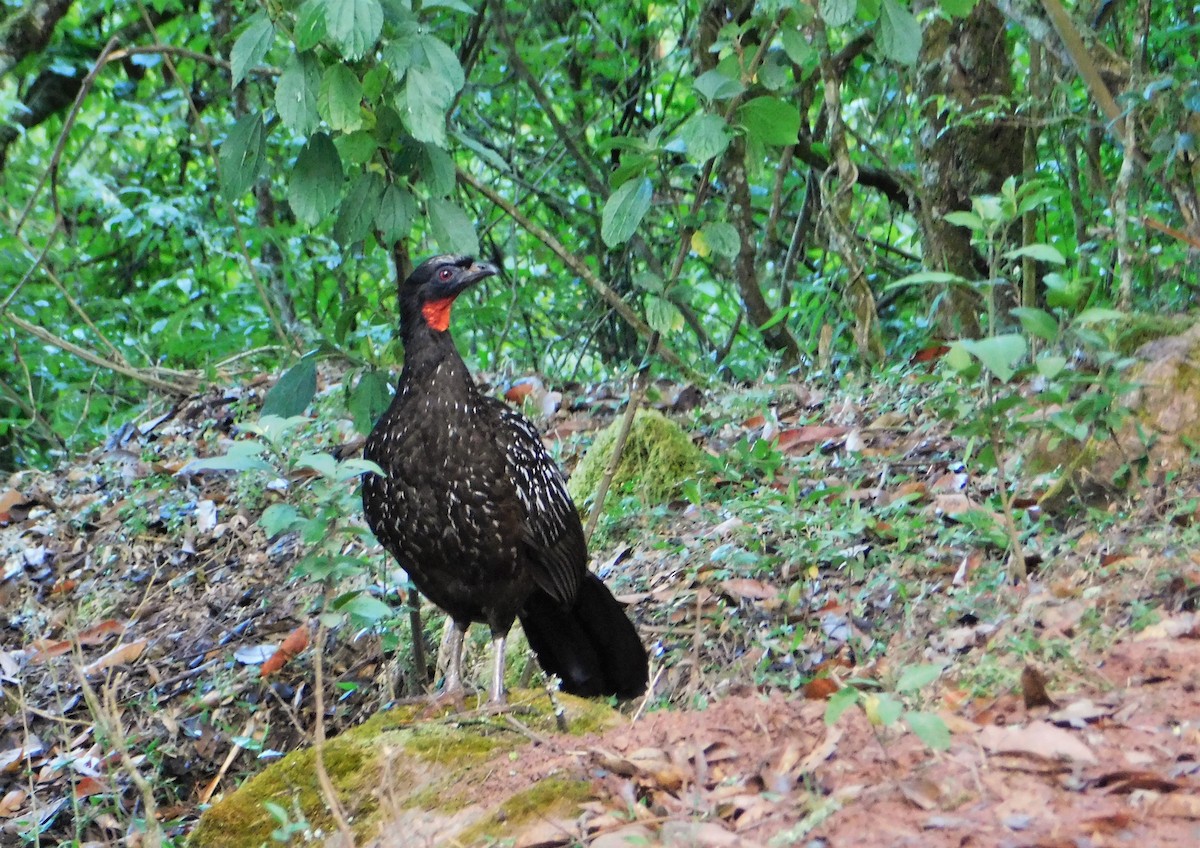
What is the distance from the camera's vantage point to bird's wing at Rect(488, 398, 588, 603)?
3961mm

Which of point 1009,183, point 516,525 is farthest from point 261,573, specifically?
point 1009,183

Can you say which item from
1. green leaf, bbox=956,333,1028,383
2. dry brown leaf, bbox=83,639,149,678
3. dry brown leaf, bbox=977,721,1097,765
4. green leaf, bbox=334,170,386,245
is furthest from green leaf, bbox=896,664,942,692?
dry brown leaf, bbox=83,639,149,678

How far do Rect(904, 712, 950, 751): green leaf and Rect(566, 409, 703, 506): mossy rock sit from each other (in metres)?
3.29

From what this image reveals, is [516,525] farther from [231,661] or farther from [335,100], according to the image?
[231,661]

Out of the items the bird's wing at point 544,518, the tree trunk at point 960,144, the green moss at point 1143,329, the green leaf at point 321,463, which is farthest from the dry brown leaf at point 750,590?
the tree trunk at point 960,144

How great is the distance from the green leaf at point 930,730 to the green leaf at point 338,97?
7.42ft

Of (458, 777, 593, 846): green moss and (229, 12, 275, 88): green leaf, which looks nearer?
(458, 777, 593, 846): green moss

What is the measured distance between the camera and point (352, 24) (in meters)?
3.15

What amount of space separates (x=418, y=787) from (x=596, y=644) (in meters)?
1.51

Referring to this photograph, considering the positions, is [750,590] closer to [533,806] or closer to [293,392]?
[293,392]

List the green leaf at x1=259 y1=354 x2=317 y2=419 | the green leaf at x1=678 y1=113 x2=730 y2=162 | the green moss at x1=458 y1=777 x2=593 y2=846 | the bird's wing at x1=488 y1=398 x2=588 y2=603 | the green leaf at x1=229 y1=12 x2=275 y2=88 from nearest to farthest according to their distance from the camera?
1. the green moss at x1=458 y1=777 x2=593 y2=846
2. the green leaf at x1=229 y1=12 x2=275 y2=88
3. the green leaf at x1=678 y1=113 x2=730 y2=162
4. the green leaf at x1=259 y1=354 x2=317 y2=419
5. the bird's wing at x1=488 y1=398 x2=588 y2=603

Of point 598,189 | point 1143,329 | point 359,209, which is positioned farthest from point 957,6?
point 598,189

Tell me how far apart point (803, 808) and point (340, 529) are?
1337 mm

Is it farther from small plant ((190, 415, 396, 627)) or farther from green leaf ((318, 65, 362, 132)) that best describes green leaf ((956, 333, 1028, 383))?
green leaf ((318, 65, 362, 132))
